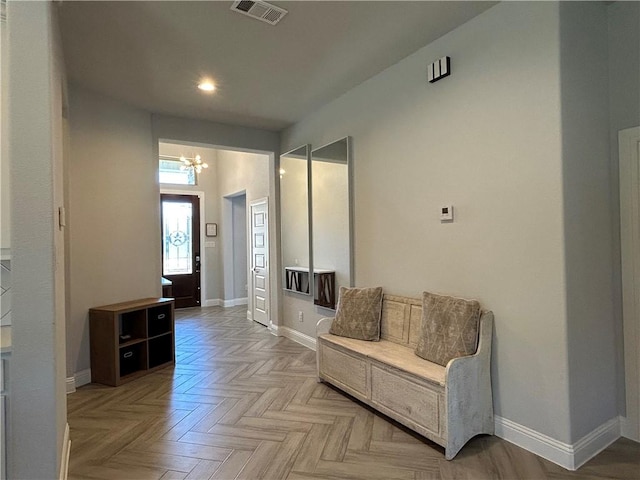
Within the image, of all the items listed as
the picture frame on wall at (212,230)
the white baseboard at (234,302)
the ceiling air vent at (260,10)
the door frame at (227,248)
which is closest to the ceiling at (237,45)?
the ceiling air vent at (260,10)

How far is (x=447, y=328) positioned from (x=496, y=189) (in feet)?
3.21

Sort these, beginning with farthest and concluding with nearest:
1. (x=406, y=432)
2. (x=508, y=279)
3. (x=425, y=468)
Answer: (x=406, y=432), (x=508, y=279), (x=425, y=468)

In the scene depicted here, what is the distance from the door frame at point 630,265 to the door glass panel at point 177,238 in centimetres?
688

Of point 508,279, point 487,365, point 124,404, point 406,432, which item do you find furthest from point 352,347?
point 124,404

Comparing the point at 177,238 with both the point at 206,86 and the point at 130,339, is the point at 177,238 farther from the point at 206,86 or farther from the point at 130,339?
the point at 206,86

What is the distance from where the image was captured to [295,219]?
4.92 metres

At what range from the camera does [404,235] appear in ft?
10.6

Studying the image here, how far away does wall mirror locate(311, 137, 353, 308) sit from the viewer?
393cm

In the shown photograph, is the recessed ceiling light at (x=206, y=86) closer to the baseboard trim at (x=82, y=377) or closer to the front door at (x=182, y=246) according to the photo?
the baseboard trim at (x=82, y=377)

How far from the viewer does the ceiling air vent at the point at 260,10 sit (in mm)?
2391

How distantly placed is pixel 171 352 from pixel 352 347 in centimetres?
218

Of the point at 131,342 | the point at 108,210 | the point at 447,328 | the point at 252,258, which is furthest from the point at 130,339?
the point at 447,328

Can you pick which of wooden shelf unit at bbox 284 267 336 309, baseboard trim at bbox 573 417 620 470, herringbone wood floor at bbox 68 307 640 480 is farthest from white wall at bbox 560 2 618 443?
wooden shelf unit at bbox 284 267 336 309

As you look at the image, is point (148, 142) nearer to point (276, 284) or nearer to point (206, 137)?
point (206, 137)
